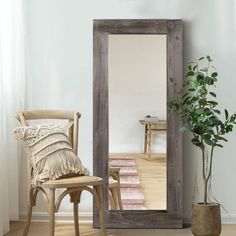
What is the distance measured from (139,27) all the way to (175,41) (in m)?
0.29

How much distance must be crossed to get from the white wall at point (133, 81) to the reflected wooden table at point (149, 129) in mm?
34

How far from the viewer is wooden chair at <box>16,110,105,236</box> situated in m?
3.60

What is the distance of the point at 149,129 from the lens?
4.50 m

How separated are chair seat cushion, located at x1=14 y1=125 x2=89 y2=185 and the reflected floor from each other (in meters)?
0.62

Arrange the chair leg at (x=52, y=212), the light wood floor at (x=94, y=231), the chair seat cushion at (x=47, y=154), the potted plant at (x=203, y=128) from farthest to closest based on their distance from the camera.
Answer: the light wood floor at (x=94, y=231) → the potted plant at (x=203, y=128) → the chair seat cushion at (x=47, y=154) → the chair leg at (x=52, y=212)

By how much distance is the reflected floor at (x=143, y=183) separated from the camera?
14.5 ft

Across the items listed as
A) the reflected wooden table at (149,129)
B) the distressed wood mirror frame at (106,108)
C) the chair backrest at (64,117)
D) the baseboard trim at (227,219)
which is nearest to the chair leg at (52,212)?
the chair backrest at (64,117)

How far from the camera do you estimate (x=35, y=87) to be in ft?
15.0

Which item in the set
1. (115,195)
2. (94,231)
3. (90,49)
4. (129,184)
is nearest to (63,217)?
(94,231)

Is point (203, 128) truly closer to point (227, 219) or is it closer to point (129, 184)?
point (129, 184)

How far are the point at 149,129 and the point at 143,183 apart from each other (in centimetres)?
42

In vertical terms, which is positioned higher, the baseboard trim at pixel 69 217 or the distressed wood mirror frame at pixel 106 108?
the distressed wood mirror frame at pixel 106 108

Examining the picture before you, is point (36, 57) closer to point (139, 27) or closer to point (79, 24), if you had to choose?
point (79, 24)

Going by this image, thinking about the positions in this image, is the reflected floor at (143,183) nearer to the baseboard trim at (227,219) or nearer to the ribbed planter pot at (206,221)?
the baseboard trim at (227,219)
